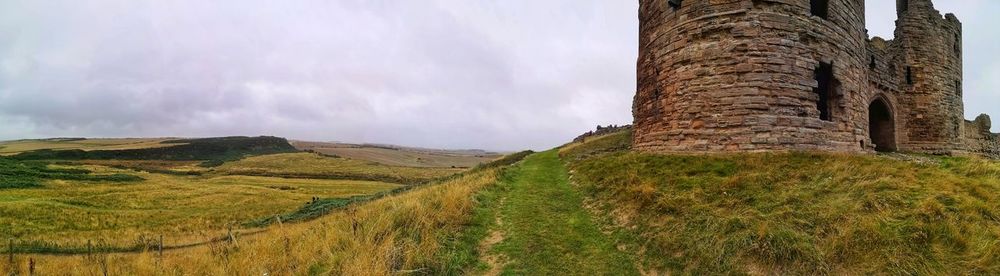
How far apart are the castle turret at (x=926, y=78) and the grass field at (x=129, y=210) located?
30.8 metres

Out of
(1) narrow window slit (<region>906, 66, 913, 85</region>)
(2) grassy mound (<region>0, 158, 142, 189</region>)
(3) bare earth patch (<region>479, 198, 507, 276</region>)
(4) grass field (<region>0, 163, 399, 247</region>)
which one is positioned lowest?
(4) grass field (<region>0, 163, 399, 247</region>)

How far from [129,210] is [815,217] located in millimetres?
35890

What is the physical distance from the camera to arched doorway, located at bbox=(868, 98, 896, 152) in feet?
67.4

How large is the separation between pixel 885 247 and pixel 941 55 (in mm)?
22832

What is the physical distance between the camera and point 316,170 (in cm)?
6656

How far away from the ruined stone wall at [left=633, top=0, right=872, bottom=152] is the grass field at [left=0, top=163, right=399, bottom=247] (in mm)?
16878

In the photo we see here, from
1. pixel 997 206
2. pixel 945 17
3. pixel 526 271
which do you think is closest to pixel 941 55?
pixel 945 17

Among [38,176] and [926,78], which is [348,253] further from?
[38,176]

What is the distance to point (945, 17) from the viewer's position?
69.9ft

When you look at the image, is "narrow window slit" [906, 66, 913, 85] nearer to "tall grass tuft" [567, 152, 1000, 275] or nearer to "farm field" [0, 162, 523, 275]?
"tall grass tuft" [567, 152, 1000, 275]

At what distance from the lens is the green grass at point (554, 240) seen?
6.68 meters

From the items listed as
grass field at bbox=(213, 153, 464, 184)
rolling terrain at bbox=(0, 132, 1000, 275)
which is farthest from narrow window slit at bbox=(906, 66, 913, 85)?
grass field at bbox=(213, 153, 464, 184)

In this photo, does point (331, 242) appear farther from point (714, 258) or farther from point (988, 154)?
point (988, 154)

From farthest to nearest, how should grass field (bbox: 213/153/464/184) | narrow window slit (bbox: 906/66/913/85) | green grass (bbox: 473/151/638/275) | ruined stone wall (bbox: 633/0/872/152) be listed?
1. grass field (bbox: 213/153/464/184)
2. narrow window slit (bbox: 906/66/913/85)
3. ruined stone wall (bbox: 633/0/872/152)
4. green grass (bbox: 473/151/638/275)
